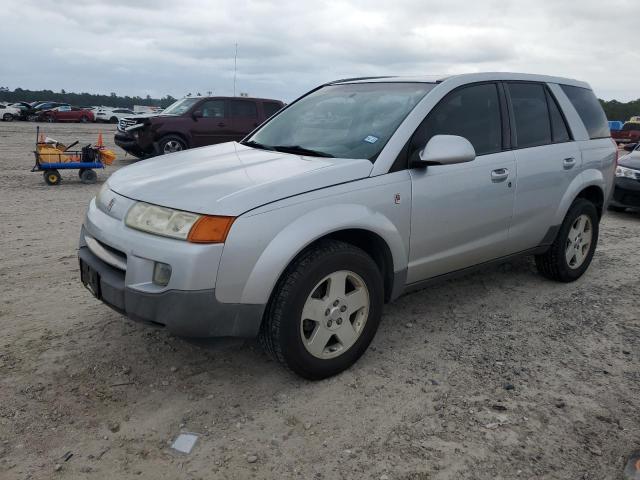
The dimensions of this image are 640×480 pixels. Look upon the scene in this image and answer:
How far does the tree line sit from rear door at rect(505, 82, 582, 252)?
2584 inches

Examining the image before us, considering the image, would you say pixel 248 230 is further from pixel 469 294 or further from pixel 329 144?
pixel 469 294

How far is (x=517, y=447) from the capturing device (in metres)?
2.53

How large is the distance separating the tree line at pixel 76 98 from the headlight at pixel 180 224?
6663 cm

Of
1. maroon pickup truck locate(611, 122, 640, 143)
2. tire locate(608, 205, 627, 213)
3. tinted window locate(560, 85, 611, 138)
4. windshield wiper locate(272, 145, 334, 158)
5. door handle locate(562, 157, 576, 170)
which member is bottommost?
tire locate(608, 205, 627, 213)

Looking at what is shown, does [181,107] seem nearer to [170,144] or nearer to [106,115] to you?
[170,144]

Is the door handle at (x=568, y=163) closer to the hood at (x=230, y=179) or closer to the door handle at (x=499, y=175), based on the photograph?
the door handle at (x=499, y=175)

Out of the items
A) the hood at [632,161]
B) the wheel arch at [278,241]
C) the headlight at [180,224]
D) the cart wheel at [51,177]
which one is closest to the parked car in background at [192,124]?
the cart wheel at [51,177]

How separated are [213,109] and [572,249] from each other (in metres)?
10.2

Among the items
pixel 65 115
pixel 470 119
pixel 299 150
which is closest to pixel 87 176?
pixel 299 150

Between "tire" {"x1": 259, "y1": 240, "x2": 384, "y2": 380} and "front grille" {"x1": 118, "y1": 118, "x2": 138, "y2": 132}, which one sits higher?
"front grille" {"x1": 118, "y1": 118, "x2": 138, "y2": 132}

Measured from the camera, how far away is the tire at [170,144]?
12648mm

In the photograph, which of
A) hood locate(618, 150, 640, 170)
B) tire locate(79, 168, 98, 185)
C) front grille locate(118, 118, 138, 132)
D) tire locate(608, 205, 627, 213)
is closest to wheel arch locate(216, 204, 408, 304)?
hood locate(618, 150, 640, 170)

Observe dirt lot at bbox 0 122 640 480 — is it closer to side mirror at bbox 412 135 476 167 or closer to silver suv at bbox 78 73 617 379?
silver suv at bbox 78 73 617 379

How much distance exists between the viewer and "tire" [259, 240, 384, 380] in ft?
9.12
